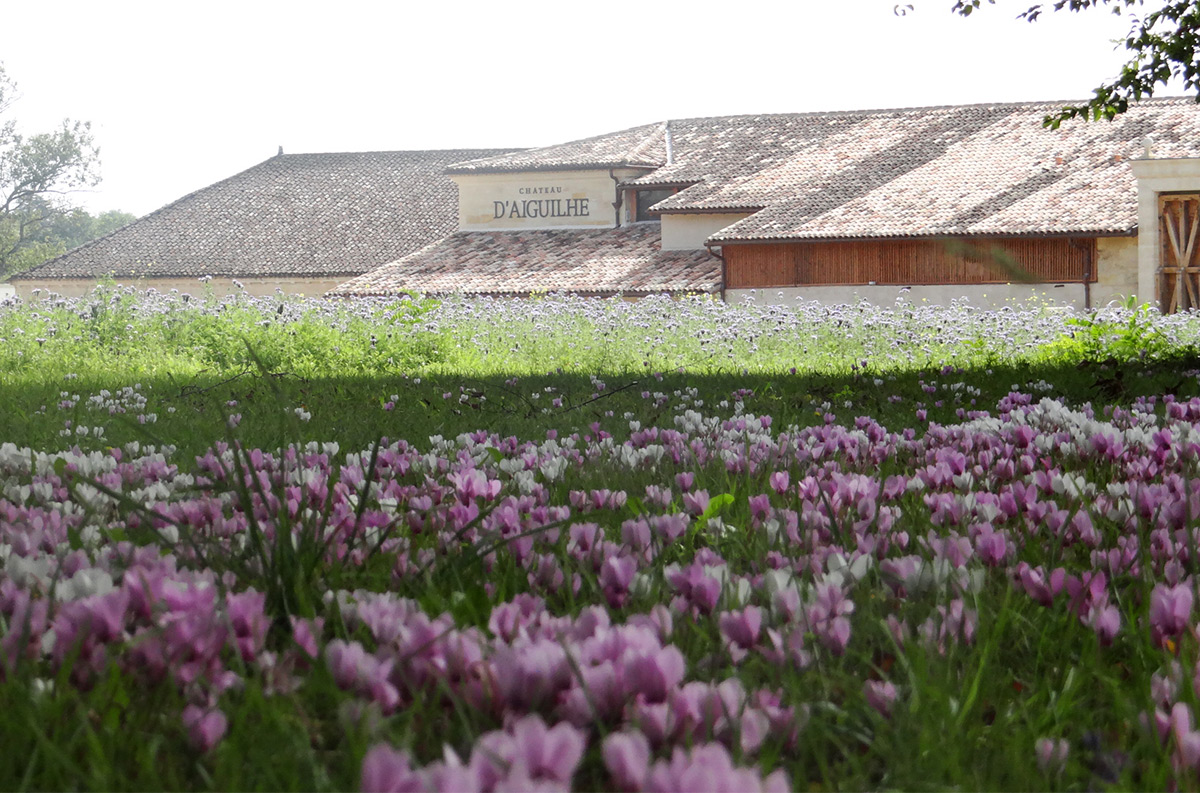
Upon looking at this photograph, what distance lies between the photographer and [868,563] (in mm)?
2035

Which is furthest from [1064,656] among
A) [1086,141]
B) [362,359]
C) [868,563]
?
[1086,141]

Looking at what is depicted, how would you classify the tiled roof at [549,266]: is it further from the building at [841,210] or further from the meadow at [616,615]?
the meadow at [616,615]

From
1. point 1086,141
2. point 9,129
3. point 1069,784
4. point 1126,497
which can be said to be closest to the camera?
point 1069,784

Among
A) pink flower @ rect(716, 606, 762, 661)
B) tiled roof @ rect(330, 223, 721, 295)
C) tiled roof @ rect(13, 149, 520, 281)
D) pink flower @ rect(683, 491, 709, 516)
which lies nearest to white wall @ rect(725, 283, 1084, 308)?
tiled roof @ rect(330, 223, 721, 295)

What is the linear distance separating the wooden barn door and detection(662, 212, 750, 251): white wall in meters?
13.5

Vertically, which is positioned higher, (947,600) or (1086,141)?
(1086,141)

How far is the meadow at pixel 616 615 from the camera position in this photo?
1332mm

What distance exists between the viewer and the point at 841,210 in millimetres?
36156

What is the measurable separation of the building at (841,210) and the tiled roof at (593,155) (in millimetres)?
127

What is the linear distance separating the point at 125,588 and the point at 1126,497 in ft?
7.44

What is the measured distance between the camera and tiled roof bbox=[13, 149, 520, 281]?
48938 millimetres

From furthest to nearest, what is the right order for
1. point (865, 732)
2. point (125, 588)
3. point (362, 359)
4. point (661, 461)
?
1. point (362, 359)
2. point (661, 461)
3. point (125, 588)
4. point (865, 732)

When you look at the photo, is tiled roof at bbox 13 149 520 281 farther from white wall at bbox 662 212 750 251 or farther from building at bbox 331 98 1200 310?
white wall at bbox 662 212 750 251

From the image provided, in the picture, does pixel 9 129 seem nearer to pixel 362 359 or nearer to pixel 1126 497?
pixel 362 359
